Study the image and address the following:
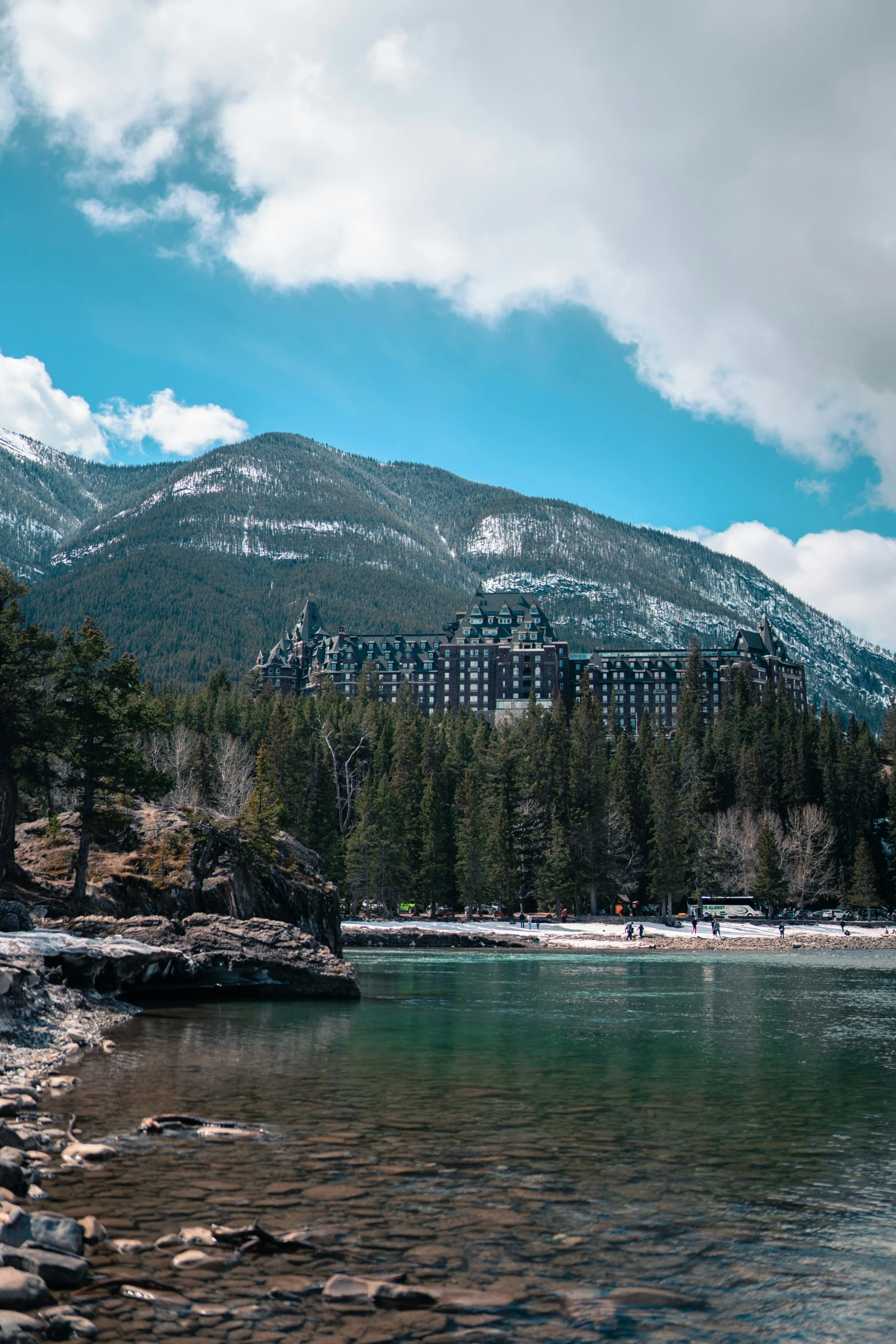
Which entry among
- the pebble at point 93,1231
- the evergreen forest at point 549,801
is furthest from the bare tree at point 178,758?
the pebble at point 93,1231

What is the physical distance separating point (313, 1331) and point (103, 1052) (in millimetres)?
18353

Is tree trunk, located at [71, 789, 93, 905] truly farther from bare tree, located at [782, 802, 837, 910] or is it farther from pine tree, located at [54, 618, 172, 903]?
bare tree, located at [782, 802, 837, 910]

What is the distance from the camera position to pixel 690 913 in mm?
128750

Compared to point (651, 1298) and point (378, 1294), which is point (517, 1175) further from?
point (378, 1294)

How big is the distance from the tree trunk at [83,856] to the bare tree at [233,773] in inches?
1629

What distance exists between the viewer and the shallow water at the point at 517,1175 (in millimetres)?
10766

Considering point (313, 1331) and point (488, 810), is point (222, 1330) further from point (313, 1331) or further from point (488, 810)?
point (488, 810)

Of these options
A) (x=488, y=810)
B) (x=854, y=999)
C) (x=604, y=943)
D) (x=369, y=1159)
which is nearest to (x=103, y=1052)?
(x=369, y=1159)

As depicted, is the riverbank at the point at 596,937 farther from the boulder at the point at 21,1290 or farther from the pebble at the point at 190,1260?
the boulder at the point at 21,1290

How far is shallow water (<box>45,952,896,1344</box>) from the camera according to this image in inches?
424

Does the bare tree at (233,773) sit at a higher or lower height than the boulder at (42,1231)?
higher

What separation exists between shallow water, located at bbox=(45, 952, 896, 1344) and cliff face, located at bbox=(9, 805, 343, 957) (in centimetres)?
1263

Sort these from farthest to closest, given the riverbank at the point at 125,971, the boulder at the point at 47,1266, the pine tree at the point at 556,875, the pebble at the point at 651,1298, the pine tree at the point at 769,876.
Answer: the pine tree at the point at 769,876 < the pine tree at the point at 556,875 < the riverbank at the point at 125,971 < the pebble at the point at 651,1298 < the boulder at the point at 47,1266

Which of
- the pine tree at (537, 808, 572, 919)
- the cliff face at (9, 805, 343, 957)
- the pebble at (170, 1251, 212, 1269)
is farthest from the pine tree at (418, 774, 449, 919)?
the pebble at (170, 1251, 212, 1269)
